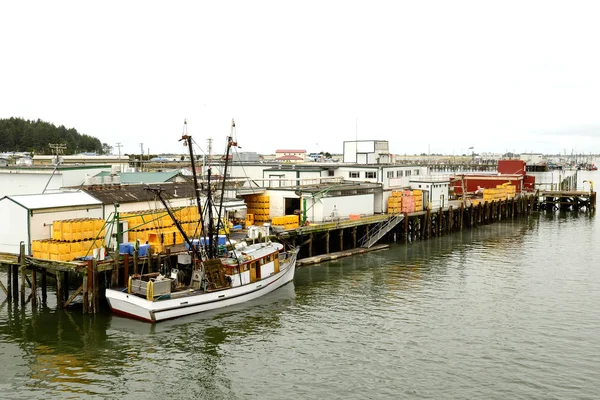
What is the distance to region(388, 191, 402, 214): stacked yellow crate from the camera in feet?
220

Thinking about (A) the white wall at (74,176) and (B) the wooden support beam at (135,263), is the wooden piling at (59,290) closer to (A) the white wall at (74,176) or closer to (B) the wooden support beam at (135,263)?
(B) the wooden support beam at (135,263)

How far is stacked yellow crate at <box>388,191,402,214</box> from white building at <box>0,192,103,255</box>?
121 feet

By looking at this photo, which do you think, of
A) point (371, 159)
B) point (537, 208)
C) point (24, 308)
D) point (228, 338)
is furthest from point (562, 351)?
point (537, 208)

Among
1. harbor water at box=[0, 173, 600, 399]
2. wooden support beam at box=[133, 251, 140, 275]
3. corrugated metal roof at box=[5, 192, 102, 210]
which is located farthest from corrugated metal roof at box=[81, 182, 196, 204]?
harbor water at box=[0, 173, 600, 399]

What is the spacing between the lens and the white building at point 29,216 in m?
37.5

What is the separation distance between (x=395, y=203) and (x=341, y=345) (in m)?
37.5

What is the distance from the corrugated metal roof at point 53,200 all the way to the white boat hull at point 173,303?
832 centimetres

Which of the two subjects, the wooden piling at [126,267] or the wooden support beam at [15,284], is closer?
the wooden piling at [126,267]

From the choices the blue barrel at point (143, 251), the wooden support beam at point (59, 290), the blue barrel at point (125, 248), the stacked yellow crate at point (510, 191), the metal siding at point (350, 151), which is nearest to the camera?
the wooden support beam at point (59, 290)

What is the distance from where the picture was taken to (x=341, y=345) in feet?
103

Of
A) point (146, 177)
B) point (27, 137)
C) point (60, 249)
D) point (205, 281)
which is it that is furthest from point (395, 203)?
point (27, 137)

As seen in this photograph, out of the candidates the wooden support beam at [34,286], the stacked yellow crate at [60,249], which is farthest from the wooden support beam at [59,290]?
the wooden support beam at [34,286]

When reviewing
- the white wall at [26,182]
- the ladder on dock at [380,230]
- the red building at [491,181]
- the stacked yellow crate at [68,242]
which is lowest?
the ladder on dock at [380,230]

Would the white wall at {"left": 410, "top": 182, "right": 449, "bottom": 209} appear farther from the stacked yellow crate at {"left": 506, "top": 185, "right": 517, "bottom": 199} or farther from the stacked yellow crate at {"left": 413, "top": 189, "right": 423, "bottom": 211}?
the stacked yellow crate at {"left": 506, "top": 185, "right": 517, "bottom": 199}
